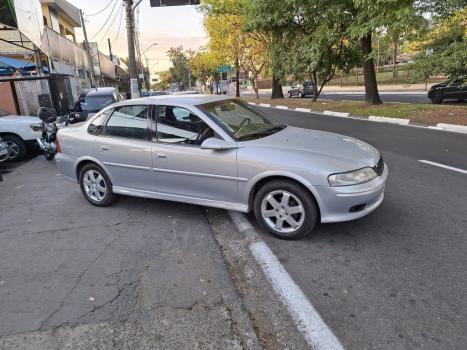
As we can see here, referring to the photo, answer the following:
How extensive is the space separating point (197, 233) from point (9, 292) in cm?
193

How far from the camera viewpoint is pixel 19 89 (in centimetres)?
1341

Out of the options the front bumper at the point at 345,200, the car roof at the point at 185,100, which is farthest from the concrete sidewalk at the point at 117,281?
the car roof at the point at 185,100

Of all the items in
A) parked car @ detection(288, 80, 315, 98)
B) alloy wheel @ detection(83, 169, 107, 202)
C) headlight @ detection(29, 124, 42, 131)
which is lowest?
parked car @ detection(288, 80, 315, 98)

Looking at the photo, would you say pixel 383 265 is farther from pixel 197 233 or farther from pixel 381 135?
pixel 381 135

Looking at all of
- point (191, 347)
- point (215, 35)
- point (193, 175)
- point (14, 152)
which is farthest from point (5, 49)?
point (191, 347)

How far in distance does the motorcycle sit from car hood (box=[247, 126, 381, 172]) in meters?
6.75

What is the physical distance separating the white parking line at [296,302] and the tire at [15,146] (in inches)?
306

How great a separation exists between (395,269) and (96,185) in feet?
13.2

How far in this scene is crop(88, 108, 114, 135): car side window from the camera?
18.0 ft

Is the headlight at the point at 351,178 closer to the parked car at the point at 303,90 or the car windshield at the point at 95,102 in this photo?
the car windshield at the point at 95,102

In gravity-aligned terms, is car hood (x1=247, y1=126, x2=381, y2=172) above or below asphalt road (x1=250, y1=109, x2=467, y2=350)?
above

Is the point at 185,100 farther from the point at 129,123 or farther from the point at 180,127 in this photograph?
the point at 129,123

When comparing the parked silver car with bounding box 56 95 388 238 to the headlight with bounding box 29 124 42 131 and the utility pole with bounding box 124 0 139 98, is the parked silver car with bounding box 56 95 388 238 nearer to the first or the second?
the headlight with bounding box 29 124 42 131

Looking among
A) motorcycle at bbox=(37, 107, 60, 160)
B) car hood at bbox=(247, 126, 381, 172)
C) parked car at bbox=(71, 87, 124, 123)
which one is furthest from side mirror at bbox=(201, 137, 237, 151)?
parked car at bbox=(71, 87, 124, 123)
